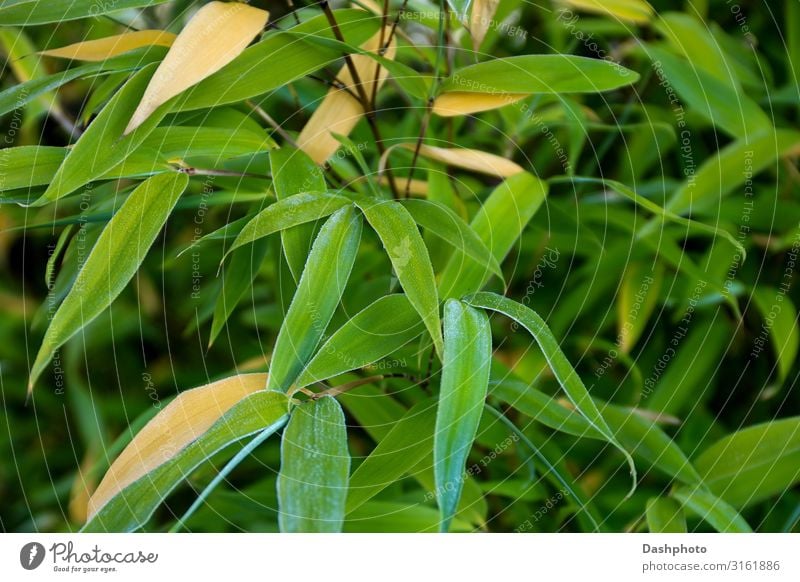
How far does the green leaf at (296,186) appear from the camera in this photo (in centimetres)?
A: 33

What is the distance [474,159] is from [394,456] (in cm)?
17

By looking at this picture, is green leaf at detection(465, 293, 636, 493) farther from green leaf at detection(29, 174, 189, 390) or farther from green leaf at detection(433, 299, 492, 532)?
green leaf at detection(29, 174, 189, 390)

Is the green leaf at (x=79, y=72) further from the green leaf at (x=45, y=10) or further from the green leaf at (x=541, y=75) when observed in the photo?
the green leaf at (x=541, y=75)

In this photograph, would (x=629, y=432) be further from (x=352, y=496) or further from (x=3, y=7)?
(x=3, y=7)

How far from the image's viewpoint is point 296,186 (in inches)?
13.0

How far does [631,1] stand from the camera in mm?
483

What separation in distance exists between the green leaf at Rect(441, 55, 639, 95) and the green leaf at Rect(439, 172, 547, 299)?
0.19 feet

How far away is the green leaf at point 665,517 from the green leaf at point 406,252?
19cm

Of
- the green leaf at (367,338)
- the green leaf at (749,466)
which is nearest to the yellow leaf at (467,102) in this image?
the green leaf at (367,338)

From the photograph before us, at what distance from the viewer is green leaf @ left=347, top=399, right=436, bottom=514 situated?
34 cm

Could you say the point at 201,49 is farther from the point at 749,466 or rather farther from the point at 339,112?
the point at 749,466

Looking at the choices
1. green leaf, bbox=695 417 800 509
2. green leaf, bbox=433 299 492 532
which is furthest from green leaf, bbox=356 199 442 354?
green leaf, bbox=695 417 800 509

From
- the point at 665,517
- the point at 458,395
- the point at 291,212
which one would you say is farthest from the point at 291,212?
the point at 665,517
